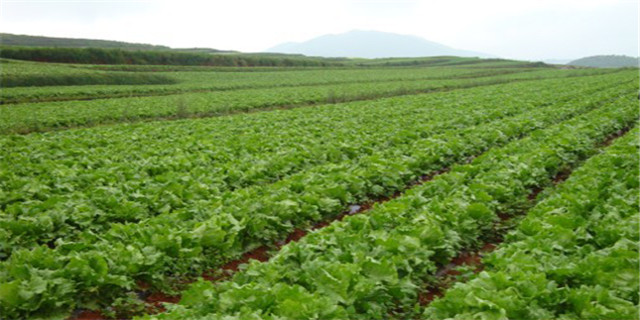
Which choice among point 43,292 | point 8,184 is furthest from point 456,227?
point 8,184

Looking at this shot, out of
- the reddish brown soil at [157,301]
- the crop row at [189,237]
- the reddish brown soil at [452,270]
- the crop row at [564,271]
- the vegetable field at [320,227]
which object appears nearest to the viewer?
the crop row at [564,271]

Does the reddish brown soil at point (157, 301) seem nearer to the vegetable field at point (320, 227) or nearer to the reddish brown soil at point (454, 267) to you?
the vegetable field at point (320, 227)

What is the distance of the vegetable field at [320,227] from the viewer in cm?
517

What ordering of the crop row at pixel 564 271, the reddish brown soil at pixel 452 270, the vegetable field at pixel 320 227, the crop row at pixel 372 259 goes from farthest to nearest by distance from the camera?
the reddish brown soil at pixel 452 270
the vegetable field at pixel 320 227
the crop row at pixel 372 259
the crop row at pixel 564 271

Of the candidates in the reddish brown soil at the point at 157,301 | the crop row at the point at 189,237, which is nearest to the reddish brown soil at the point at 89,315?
the crop row at the point at 189,237

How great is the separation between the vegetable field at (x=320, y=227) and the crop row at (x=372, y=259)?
0.03m

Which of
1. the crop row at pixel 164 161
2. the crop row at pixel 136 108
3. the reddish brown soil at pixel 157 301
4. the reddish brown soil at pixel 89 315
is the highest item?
the crop row at pixel 136 108

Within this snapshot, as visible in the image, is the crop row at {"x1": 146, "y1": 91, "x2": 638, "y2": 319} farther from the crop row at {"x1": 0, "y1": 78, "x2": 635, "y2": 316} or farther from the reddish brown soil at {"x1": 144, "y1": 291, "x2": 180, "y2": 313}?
the crop row at {"x1": 0, "y1": 78, "x2": 635, "y2": 316}

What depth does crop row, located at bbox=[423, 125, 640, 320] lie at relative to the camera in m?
4.72

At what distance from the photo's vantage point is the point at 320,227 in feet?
29.5

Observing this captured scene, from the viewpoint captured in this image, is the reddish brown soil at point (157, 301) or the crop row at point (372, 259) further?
the reddish brown soil at point (157, 301)

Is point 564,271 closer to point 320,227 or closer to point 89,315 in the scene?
point 320,227

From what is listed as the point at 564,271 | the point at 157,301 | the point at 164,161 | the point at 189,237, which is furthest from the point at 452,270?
the point at 164,161

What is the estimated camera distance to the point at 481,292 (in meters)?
4.88
